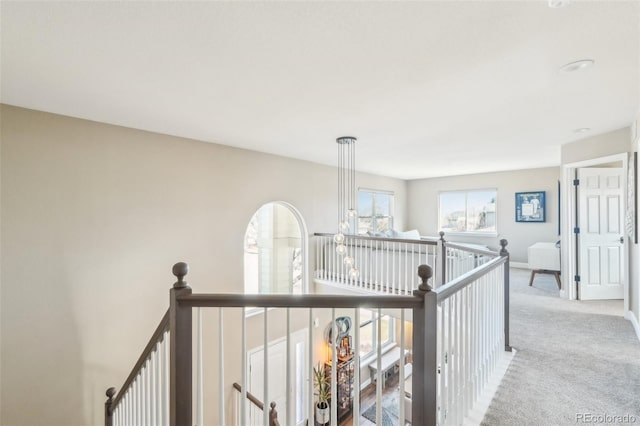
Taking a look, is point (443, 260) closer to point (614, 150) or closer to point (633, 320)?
point (633, 320)

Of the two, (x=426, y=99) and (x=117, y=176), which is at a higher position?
(x=426, y=99)

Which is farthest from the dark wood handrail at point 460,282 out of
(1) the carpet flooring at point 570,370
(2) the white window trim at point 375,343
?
(2) the white window trim at point 375,343

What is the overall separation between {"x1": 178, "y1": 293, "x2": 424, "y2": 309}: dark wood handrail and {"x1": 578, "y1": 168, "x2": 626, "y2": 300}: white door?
4.60 metres

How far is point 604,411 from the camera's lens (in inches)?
73.3

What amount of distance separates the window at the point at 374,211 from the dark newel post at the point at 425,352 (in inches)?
220

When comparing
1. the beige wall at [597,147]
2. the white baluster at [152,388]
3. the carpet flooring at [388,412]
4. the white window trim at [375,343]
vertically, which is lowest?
the carpet flooring at [388,412]

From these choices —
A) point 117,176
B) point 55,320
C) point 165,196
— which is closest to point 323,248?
point 165,196

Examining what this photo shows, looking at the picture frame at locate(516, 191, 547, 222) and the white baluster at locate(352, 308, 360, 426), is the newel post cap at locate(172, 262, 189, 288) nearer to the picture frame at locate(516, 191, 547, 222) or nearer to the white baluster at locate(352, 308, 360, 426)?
the white baluster at locate(352, 308, 360, 426)

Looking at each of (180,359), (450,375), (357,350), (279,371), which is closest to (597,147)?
(450,375)

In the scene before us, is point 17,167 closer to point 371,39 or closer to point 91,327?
point 91,327

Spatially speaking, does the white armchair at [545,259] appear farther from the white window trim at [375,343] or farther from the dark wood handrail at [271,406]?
the dark wood handrail at [271,406]

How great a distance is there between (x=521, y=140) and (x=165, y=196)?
4.91 metres

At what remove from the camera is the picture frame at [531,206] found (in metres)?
6.50

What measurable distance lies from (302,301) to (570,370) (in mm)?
2565
